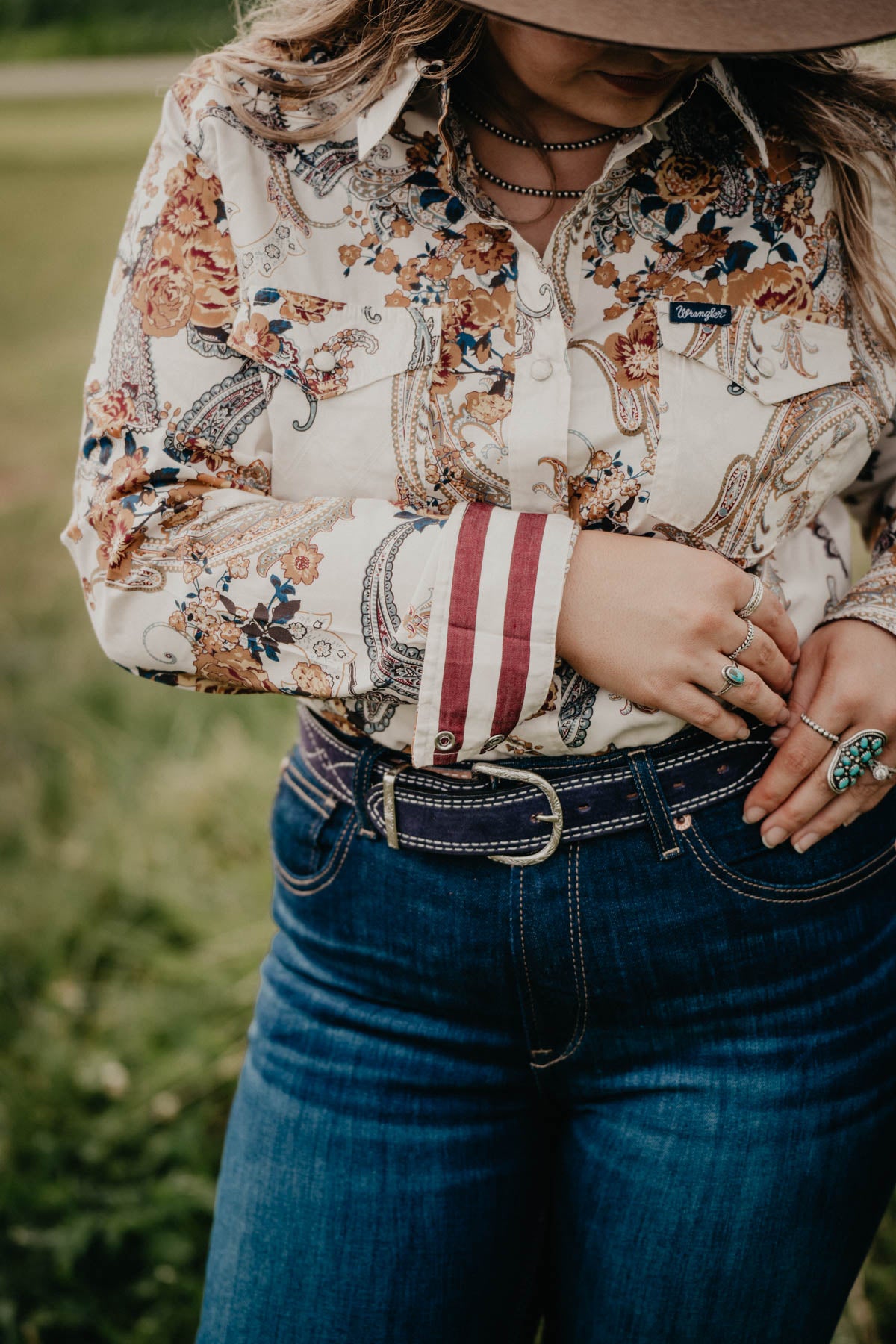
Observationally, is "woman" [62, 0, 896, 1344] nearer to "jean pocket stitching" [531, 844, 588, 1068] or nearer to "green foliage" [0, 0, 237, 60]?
"jean pocket stitching" [531, 844, 588, 1068]

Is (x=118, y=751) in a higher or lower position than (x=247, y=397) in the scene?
lower

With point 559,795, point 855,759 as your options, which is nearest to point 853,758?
point 855,759

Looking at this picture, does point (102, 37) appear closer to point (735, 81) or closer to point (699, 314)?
point (735, 81)

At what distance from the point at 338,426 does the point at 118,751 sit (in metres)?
2.48

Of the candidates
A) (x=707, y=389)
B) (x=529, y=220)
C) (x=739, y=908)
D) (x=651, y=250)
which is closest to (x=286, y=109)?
(x=529, y=220)

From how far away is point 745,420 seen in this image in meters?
1.13

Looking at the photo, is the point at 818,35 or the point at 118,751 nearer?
the point at 818,35

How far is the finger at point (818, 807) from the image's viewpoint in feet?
3.71

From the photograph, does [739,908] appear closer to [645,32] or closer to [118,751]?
[645,32]

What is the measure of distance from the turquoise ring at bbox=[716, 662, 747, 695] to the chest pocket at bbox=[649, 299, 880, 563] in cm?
16

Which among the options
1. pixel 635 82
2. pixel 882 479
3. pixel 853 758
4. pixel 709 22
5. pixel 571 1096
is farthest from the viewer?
pixel 882 479

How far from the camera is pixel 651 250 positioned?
1.13 metres

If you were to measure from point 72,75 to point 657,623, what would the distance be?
819 centimetres

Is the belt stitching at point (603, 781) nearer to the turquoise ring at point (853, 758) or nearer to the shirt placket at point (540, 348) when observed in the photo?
the turquoise ring at point (853, 758)
